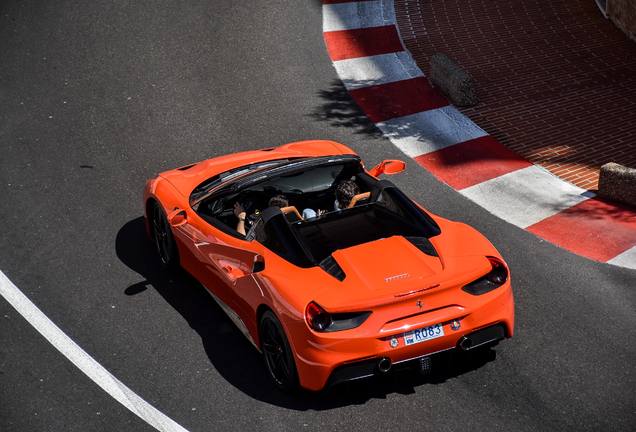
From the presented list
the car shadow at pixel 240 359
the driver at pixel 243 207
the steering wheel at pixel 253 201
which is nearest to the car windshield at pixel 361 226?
the driver at pixel 243 207

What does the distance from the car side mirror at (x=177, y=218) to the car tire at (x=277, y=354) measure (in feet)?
4.55

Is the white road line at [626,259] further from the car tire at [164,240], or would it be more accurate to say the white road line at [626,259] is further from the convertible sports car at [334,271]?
the car tire at [164,240]

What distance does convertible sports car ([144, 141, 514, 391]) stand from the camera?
4008mm

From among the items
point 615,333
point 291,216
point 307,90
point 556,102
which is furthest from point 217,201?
point 556,102

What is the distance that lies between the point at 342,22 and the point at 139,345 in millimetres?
8603

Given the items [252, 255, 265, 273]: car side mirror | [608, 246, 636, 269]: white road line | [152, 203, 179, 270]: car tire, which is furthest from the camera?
[608, 246, 636, 269]: white road line

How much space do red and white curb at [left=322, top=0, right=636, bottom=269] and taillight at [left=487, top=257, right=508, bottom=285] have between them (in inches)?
101

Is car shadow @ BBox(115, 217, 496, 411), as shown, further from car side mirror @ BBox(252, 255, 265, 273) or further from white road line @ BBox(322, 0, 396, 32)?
white road line @ BBox(322, 0, 396, 32)

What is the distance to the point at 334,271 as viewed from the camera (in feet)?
14.2

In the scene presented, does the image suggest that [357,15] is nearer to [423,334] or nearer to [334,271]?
[334,271]

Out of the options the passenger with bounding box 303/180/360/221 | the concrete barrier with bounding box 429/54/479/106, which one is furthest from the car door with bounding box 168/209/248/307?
the concrete barrier with bounding box 429/54/479/106

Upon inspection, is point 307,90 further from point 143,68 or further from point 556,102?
point 556,102

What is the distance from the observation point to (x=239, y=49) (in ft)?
36.3

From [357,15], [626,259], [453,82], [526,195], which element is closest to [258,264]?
[626,259]
